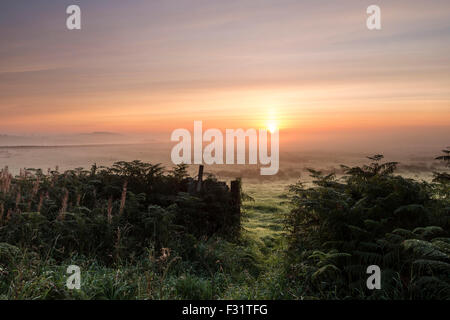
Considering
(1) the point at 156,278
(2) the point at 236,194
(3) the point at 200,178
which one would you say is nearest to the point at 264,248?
(2) the point at 236,194

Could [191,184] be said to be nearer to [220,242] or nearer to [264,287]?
[220,242]

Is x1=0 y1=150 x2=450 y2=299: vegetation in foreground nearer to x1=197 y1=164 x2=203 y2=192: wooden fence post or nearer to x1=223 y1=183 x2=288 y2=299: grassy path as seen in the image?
x1=223 y1=183 x2=288 y2=299: grassy path

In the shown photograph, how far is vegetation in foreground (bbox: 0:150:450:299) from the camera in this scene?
15.4 ft

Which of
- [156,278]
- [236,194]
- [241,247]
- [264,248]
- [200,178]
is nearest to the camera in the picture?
[156,278]

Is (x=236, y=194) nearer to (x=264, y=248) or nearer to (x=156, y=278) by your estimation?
(x=264, y=248)

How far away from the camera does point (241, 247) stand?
7.75 metres

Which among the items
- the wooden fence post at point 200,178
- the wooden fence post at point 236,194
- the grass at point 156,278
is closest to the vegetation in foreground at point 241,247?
the grass at point 156,278

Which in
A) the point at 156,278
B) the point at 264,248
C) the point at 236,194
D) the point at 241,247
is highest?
the point at 236,194

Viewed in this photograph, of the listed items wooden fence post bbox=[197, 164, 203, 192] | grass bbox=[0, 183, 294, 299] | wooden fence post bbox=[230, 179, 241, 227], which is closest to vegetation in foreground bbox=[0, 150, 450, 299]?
grass bbox=[0, 183, 294, 299]

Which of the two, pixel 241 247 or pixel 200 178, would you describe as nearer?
pixel 241 247

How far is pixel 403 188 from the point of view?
5738 mm

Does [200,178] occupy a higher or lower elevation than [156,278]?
higher
